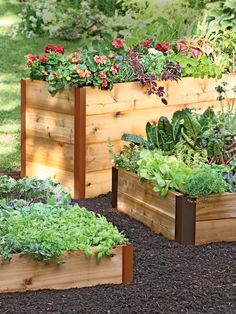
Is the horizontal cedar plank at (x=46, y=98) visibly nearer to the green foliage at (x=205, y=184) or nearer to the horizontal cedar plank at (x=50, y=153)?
the horizontal cedar plank at (x=50, y=153)

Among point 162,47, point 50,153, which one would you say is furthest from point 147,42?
point 50,153

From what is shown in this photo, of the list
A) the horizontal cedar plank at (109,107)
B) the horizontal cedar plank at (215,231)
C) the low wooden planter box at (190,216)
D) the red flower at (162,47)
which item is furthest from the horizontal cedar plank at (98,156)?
the horizontal cedar plank at (215,231)

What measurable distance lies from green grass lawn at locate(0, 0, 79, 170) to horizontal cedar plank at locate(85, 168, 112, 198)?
1357mm

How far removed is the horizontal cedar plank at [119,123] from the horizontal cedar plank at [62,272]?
210 centimetres

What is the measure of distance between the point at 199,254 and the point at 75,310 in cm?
131

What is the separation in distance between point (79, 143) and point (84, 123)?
0.52ft

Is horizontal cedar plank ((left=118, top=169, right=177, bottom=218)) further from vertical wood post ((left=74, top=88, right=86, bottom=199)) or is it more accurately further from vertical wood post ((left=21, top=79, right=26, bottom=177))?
vertical wood post ((left=21, top=79, right=26, bottom=177))

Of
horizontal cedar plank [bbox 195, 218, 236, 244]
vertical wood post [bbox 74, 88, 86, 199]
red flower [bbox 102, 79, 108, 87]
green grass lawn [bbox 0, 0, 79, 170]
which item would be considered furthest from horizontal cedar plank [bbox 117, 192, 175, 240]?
green grass lawn [bbox 0, 0, 79, 170]

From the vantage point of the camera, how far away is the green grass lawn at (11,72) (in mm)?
9156

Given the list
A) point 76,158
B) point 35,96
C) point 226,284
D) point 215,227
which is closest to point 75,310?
point 226,284

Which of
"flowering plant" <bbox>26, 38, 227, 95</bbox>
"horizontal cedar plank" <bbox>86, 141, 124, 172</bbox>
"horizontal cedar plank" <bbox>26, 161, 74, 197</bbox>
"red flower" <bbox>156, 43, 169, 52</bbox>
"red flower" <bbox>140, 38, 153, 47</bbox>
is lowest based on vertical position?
"horizontal cedar plank" <bbox>26, 161, 74, 197</bbox>

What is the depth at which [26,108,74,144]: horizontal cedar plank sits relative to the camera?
733cm

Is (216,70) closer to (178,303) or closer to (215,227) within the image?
(215,227)

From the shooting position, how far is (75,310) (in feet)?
16.2
